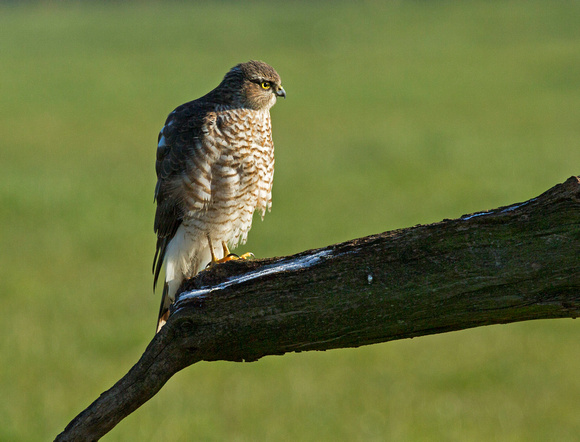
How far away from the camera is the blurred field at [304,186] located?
842 cm

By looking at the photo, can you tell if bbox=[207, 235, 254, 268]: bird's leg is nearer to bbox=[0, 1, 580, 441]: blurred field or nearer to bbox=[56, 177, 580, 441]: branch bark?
bbox=[56, 177, 580, 441]: branch bark

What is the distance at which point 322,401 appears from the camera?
848cm

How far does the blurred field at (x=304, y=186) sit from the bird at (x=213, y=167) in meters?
2.63

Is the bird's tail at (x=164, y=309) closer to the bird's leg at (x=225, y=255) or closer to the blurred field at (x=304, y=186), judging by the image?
the bird's leg at (x=225, y=255)

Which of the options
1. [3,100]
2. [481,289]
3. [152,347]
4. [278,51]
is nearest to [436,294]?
[481,289]

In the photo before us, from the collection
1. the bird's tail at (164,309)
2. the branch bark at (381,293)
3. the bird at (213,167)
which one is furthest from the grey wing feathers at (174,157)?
the branch bark at (381,293)

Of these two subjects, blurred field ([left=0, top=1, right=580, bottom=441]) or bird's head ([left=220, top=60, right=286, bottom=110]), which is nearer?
bird's head ([left=220, top=60, right=286, bottom=110])

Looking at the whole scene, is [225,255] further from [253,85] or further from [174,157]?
[253,85]

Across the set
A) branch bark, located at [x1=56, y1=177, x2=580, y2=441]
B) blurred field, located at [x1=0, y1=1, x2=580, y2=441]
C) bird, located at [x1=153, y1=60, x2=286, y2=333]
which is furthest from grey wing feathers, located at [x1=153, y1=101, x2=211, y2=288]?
blurred field, located at [x1=0, y1=1, x2=580, y2=441]

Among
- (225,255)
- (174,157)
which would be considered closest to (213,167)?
(174,157)

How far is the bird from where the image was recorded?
514 centimetres

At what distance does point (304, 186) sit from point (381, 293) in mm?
15926

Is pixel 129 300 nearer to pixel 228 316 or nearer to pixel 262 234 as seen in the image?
pixel 262 234

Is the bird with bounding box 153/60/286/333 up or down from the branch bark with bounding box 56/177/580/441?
up
